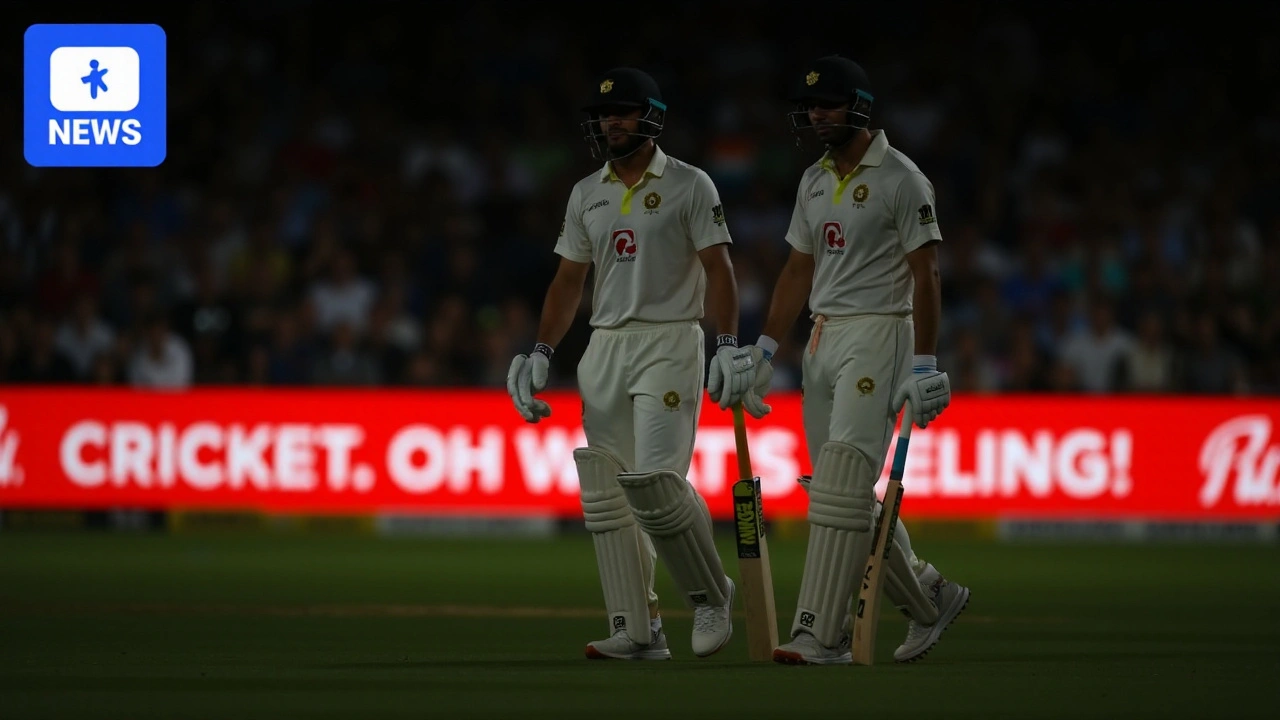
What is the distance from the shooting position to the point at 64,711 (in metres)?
5.65

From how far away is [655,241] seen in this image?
730 centimetres

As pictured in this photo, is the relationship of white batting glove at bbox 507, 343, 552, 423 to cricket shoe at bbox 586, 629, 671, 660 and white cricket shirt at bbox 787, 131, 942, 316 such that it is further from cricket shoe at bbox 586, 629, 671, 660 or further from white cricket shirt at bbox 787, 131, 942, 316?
white cricket shirt at bbox 787, 131, 942, 316

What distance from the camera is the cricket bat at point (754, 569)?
7.23 meters

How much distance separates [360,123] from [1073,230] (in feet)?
21.4

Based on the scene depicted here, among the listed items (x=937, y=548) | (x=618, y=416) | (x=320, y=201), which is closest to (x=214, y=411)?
(x=320, y=201)

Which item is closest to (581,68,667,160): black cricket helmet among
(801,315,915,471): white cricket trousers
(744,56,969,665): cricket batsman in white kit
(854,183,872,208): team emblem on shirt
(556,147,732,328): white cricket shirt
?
(556,147,732,328): white cricket shirt

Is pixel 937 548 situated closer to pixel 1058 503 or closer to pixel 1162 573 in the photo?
pixel 1058 503

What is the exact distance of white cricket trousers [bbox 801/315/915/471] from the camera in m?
6.96

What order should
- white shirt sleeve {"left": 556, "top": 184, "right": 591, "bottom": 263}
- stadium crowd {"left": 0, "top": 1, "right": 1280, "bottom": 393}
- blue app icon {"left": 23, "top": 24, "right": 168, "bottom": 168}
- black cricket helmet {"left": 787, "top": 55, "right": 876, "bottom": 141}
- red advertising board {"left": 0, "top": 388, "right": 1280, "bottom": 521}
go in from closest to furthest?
black cricket helmet {"left": 787, "top": 55, "right": 876, "bottom": 141} < white shirt sleeve {"left": 556, "top": 184, "right": 591, "bottom": 263} < blue app icon {"left": 23, "top": 24, "right": 168, "bottom": 168} < red advertising board {"left": 0, "top": 388, "right": 1280, "bottom": 521} < stadium crowd {"left": 0, "top": 1, "right": 1280, "bottom": 393}

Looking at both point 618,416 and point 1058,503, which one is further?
point 1058,503

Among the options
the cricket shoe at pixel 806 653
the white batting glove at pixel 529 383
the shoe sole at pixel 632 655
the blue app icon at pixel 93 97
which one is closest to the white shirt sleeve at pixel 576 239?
the white batting glove at pixel 529 383

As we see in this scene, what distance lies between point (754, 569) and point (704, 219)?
1.31 meters

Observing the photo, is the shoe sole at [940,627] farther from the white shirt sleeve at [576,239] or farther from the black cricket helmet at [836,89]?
the white shirt sleeve at [576,239]

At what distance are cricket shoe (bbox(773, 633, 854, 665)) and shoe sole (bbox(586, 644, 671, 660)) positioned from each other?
49cm
